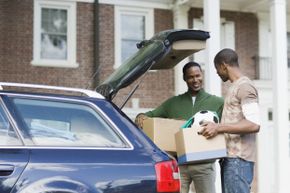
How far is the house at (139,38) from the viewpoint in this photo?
13.4 meters

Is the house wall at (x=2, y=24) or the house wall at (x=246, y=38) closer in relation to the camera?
the house wall at (x=2, y=24)

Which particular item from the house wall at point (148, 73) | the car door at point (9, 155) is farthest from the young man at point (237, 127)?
the house wall at point (148, 73)

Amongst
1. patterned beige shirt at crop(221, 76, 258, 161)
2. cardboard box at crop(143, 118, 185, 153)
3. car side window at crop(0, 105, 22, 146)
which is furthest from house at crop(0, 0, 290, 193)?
car side window at crop(0, 105, 22, 146)

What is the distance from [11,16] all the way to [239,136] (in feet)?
33.5

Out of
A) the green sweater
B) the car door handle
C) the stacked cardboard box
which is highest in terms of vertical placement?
the green sweater

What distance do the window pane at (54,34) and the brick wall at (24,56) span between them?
0.35 m

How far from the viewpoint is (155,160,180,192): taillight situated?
3.93 m

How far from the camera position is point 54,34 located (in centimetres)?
1419

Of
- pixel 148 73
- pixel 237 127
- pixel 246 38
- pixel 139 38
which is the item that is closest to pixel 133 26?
pixel 139 38

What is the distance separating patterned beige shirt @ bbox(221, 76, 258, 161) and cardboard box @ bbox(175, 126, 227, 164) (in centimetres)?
11

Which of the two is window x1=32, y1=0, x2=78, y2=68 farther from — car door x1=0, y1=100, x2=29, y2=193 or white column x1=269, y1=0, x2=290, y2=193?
car door x1=0, y1=100, x2=29, y2=193

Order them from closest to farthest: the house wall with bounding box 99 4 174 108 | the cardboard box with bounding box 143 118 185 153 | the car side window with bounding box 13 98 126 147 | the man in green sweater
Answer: the car side window with bounding box 13 98 126 147, the cardboard box with bounding box 143 118 185 153, the man in green sweater, the house wall with bounding box 99 4 174 108

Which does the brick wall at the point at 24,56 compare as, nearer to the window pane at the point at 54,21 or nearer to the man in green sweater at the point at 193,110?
the window pane at the point at 54,21

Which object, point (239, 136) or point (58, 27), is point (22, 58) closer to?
point (58, 27)
